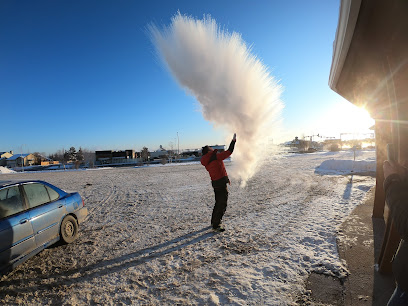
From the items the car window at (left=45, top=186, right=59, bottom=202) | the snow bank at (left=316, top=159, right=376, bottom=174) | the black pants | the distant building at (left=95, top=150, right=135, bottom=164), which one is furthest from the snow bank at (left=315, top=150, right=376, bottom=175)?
the distant building at (left=95, top=150, right=135, bottom=164)

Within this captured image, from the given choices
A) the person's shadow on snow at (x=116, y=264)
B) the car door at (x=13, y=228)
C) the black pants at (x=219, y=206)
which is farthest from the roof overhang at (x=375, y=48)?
the car door at (x=13, y=228)

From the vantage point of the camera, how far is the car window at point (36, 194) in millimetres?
4082

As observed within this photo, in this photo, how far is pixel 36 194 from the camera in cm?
427

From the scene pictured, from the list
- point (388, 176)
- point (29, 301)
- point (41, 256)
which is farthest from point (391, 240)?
point (41, 256)

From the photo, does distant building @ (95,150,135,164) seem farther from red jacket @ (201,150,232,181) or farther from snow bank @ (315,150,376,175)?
red jacket @ (201,150,232,181)

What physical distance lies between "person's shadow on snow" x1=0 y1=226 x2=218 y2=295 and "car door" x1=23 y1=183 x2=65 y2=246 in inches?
29.2

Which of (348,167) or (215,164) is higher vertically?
(215,164)

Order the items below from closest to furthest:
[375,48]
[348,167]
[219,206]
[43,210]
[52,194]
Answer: [375,48], [43,210], [52,194], [219,206], [348,167]

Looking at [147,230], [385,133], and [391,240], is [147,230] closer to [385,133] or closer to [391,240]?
[391,240]

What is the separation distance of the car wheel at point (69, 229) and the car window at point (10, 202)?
100 cm

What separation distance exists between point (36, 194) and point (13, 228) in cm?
107

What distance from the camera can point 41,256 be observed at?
4.18 metres

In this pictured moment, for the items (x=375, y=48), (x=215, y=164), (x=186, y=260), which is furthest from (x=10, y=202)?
(x=375, y=48)

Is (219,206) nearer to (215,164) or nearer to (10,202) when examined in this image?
(215,164)
